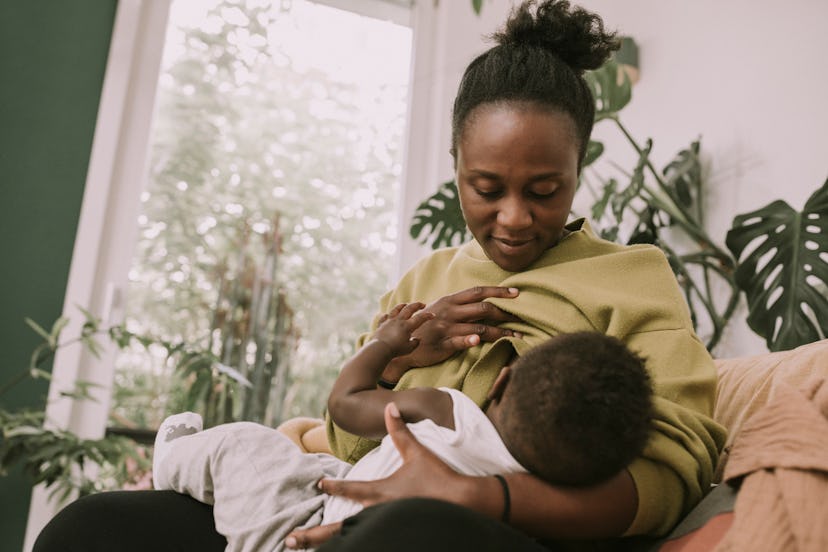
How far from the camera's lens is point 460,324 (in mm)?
1047

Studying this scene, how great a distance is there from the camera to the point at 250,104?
2955mm

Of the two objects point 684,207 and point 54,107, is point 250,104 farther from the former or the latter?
point 684,207

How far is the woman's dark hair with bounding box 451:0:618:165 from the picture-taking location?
1040 millimetres

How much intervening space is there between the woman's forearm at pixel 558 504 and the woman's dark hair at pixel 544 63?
1.78 ft


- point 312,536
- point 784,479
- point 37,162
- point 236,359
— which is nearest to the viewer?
point 784,479

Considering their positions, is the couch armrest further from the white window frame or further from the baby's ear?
the white window frame

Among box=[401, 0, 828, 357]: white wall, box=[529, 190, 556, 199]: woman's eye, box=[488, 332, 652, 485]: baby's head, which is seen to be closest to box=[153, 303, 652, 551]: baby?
box=[488, 332, 652, 485]: baby's head

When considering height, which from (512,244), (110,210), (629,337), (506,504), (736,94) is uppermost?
(736,94)

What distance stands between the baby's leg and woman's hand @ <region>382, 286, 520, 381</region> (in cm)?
22

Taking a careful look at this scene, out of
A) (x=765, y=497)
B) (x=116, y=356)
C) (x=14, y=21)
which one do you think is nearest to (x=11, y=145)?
(x=14, y=21)

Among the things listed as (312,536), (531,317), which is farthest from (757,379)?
(312,536)

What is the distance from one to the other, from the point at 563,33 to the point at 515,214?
0.33 meters

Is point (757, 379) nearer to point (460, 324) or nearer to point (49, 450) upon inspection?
point (460, 324)

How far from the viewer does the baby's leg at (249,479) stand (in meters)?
0.89
